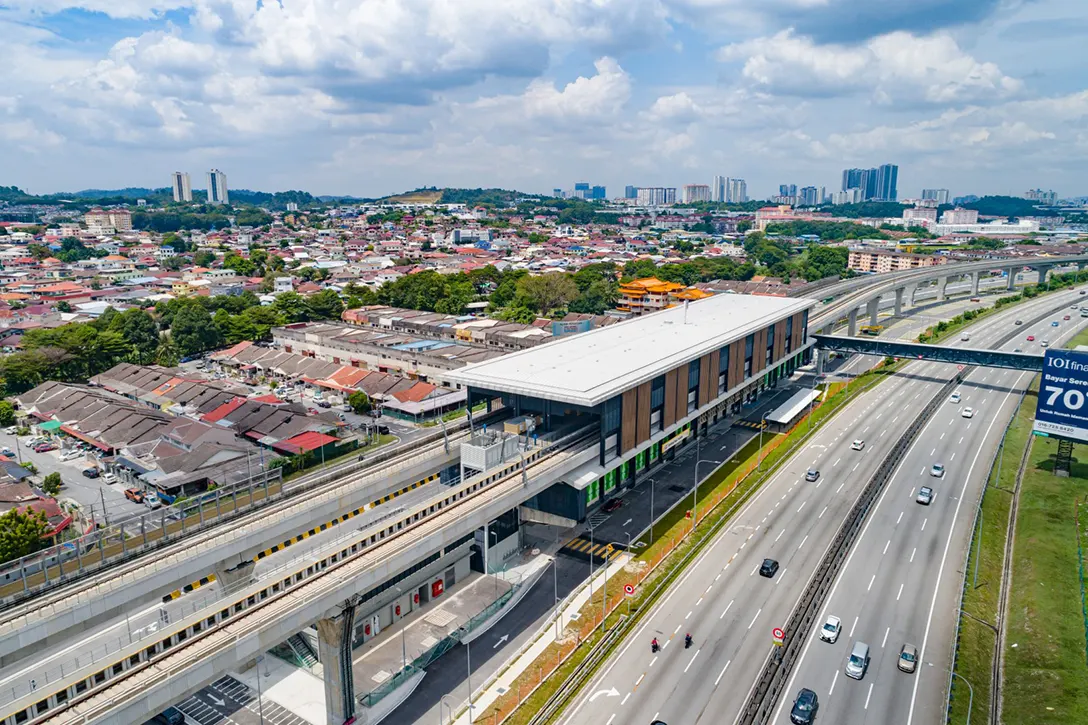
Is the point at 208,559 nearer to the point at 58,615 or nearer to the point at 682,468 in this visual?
the point at 58,615

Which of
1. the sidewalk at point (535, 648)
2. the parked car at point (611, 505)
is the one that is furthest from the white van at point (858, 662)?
the parked car at point (611, 505)

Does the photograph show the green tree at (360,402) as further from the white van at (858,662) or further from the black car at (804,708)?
the black car at (804,708)

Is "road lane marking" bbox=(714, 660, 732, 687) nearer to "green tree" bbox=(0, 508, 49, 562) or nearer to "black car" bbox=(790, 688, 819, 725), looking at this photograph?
"black car" bbox=(790, 688, 819, 725)

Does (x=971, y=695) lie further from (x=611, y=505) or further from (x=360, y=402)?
(x=360, y=402)

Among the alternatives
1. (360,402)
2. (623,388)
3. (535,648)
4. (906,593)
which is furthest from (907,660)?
(360,402)

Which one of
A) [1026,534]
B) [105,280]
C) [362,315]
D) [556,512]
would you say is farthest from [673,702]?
[105,280]

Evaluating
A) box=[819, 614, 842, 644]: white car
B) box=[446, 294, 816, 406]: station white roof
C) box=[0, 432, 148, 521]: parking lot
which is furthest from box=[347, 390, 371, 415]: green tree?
box=[819, 614, 842, 644]: white car
